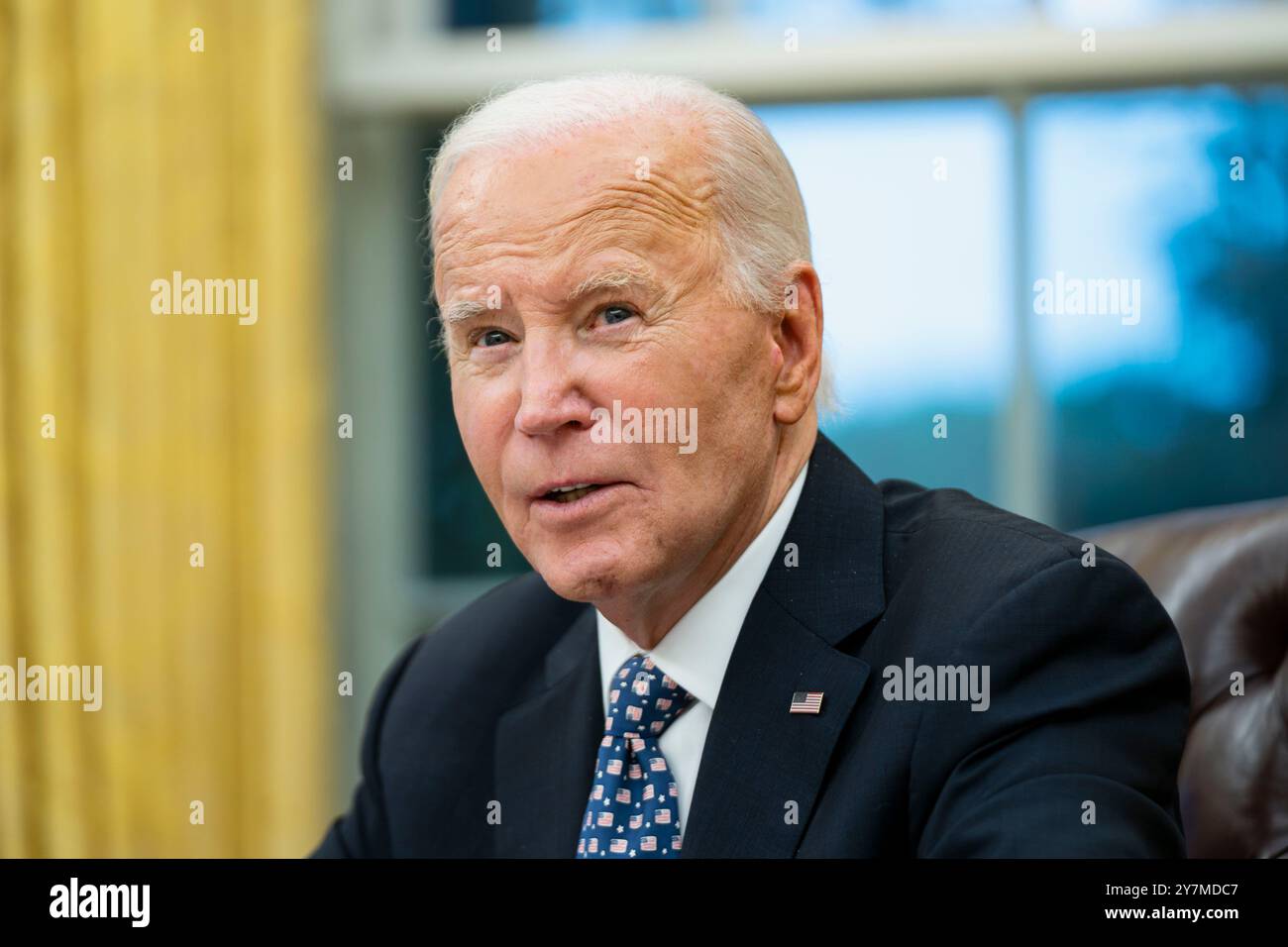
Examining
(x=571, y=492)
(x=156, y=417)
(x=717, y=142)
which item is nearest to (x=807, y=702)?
(x=571, y=492)

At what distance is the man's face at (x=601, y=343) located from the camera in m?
1.16

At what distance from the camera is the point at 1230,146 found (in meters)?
2.76

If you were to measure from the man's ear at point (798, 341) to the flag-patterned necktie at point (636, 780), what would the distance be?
276 millimetres

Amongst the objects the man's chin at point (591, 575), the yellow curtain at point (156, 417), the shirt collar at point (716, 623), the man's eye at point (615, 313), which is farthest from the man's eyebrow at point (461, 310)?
the yellow curtain at point (156, 417)

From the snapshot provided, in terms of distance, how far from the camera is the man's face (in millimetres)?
1157

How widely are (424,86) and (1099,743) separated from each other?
7.39 ft

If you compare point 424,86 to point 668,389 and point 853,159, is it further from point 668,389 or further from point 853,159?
point 668,389

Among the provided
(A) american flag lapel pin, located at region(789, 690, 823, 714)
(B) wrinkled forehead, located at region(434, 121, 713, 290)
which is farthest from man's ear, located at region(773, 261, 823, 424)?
(A) american flag lapel pin, located at region(789, 690, 823, 714)

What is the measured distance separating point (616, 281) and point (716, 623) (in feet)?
1.08

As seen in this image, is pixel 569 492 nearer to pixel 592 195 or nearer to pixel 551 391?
pixel 551 391

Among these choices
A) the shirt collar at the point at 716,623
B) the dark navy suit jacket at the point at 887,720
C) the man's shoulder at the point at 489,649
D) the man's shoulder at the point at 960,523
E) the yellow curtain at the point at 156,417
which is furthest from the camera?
the yellow curtain at the point at 156,417

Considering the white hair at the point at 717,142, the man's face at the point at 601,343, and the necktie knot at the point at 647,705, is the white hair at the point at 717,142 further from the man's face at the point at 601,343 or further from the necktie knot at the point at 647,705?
the necktie knot at the point at 647,705

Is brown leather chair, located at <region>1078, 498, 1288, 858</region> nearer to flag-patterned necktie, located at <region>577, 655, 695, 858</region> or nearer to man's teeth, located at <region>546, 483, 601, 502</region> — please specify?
flag-patterned necktie, located at <region>577, 655, 695, 858</region>
